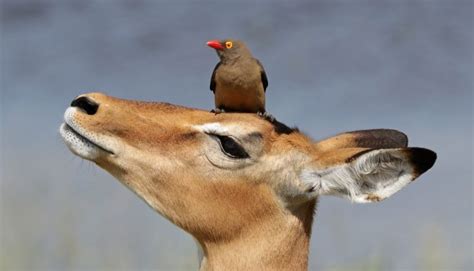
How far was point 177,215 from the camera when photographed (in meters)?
11.0

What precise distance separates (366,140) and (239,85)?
89cm

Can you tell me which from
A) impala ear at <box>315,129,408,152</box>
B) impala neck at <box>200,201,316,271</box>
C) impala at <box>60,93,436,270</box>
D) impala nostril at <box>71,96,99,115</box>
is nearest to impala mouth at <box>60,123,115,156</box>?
impala at <box>60,93,436,270</box>

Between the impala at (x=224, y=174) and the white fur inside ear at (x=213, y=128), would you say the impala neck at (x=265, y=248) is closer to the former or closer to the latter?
the impala at (x=224, y=174)

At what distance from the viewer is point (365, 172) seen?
1065 cm

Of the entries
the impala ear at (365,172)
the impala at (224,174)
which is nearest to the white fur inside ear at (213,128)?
the impala at (224,174)

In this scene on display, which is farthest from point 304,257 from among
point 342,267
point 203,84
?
point 203,84

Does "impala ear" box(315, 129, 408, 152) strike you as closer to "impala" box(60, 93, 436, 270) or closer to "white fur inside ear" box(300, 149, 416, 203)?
"impala" box(60, 93, 436, 270)

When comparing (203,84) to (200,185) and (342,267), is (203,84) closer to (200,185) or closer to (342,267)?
(342,267)

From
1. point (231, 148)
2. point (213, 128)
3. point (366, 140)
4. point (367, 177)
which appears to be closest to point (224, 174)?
point (231, 148)

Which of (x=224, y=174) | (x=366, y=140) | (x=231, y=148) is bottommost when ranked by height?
(x=224, y=174)

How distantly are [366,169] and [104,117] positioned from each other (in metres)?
1.57

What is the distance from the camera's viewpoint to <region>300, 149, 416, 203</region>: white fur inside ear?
1058 centimetres

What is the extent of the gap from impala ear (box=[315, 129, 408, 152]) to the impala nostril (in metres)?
1.43

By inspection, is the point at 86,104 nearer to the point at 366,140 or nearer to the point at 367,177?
the point at 367,177
